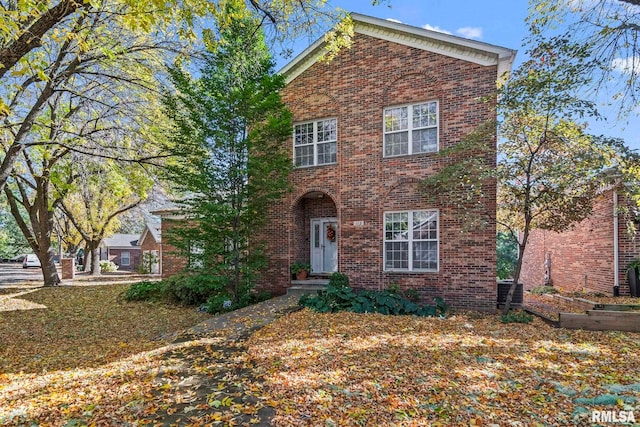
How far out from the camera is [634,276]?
10.7 m

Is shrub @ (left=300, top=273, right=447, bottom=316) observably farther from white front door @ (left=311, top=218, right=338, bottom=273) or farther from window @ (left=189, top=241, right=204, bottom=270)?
window @ (left=189, top=241, right=204, bottom=270)

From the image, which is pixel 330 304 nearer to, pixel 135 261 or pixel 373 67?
pixel 373 67

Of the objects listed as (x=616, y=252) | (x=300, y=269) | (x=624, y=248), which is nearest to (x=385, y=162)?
(x=300, y=269)

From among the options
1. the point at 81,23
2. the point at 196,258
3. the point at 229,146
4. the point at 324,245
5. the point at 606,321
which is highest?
the point at 81,23

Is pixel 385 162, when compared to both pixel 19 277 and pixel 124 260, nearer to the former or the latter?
pixel 19 277

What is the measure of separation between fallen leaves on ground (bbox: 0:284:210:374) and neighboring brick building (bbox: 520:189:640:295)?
11.2m

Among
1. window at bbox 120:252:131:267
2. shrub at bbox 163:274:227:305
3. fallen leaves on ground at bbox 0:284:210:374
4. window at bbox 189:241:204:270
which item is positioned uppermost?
window at bbox 189:241:204:270

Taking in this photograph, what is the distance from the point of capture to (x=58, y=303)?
1207 cm

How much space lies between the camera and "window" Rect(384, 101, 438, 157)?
10.4 metres

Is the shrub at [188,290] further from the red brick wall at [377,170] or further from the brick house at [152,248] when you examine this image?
the brick house at [152,248]

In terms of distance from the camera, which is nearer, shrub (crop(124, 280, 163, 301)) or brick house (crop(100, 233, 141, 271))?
shrub (crop(124, 280, 163, 301))

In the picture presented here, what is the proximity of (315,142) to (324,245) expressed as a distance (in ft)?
11.9

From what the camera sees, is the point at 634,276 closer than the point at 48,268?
Yes

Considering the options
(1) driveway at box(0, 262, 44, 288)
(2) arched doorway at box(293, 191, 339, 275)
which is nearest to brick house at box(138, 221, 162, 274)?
(1) driveway at box(0, 262, 44, 288)
